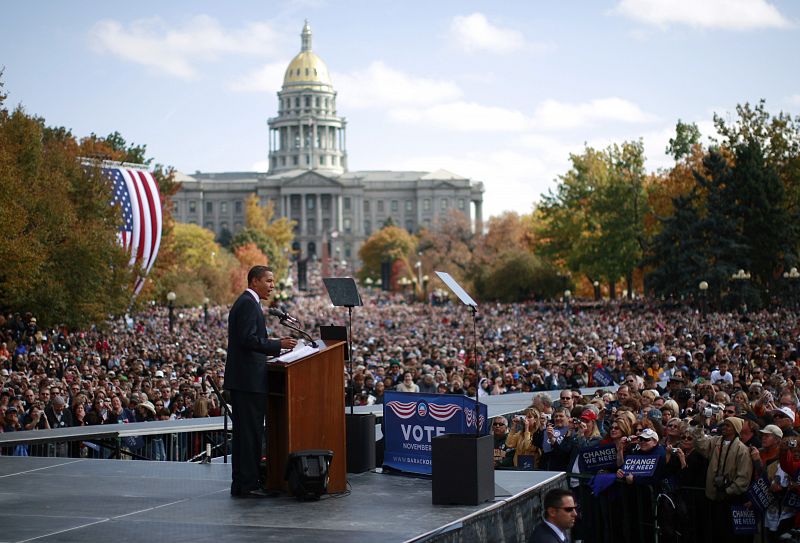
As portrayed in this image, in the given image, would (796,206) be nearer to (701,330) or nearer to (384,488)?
(701,330)

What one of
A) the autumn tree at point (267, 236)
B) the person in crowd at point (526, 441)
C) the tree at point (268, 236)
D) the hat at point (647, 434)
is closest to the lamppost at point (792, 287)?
the person in crowd at point (526, 441)

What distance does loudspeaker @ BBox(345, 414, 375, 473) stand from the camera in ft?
36.2

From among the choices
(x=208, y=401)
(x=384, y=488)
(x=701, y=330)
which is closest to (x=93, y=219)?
(x=701, y=330)

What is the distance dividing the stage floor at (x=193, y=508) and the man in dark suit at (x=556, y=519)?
1099mm

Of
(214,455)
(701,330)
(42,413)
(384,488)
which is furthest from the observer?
(701,330)

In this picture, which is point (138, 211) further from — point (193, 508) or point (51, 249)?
point (193, 508)

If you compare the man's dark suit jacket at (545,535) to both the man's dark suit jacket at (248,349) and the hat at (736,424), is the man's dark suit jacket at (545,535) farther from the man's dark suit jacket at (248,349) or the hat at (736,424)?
the hat at (736,424)

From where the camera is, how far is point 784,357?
22781mm

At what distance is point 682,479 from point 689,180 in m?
56.0

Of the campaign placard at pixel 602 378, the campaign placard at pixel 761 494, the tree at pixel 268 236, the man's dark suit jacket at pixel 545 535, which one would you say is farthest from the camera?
the tree at pixel 268 236

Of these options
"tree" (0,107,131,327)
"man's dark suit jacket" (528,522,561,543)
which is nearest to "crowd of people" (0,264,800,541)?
"tree" (0,107,131,327)

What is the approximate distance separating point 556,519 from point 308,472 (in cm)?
258

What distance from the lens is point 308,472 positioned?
30.5ft

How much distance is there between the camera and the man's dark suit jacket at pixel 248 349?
9391mm
